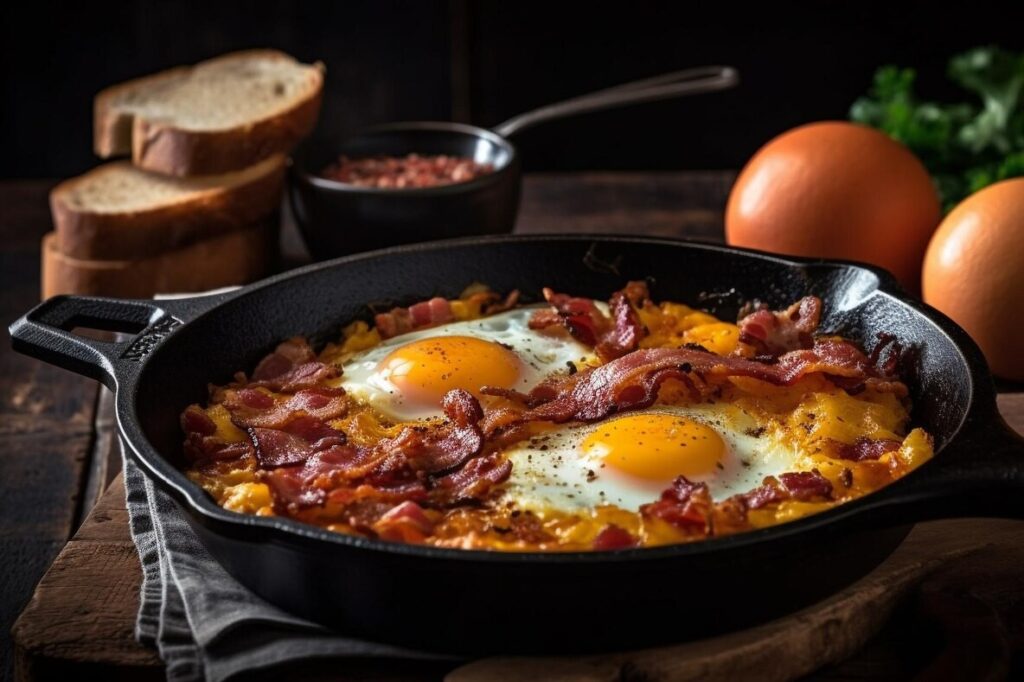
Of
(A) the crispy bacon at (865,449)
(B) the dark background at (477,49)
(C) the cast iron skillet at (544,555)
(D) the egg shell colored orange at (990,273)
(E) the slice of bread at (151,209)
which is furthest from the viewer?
(B) the dark background at (477,49)

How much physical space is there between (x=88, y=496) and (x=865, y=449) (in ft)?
8.48

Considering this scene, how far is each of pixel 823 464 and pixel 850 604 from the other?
0.46 m

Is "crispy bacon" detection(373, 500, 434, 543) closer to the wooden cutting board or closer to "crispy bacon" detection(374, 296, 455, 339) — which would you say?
the wooden cutting board

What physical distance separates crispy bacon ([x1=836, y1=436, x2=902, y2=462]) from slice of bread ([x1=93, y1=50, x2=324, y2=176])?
11.2ft

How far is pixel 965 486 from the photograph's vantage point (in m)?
2.50

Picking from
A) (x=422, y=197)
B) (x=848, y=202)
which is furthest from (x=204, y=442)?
(x=848, y=202)

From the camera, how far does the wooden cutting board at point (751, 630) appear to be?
2586 mm

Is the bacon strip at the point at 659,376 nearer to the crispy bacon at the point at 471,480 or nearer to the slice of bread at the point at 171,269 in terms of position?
the crispy bacon at the point at 471,480

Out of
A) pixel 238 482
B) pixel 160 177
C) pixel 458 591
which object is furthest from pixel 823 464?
pixel 160 177

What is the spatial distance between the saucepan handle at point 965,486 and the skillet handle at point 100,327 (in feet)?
6.40

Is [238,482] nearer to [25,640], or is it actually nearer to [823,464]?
[25,640]

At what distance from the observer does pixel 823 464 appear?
3098 mm

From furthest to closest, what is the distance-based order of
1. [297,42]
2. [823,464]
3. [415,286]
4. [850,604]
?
[297,42], [415,286], [823,464], [850,604]

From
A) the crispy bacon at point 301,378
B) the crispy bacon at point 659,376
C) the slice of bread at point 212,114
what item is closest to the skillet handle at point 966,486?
the crispy bacon at point 659,376
